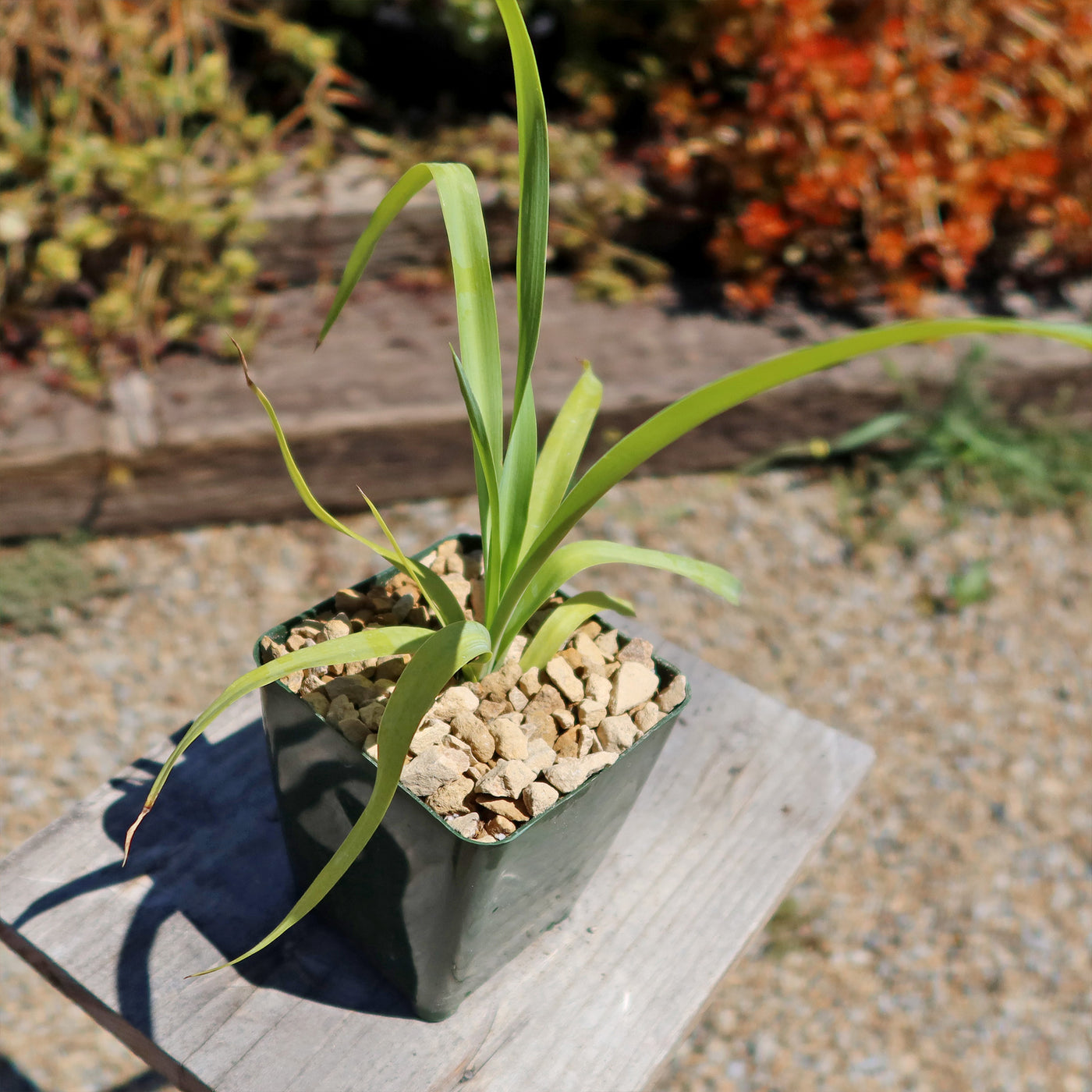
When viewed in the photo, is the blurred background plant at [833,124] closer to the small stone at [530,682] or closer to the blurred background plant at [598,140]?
the blurred background plant at [598,140]

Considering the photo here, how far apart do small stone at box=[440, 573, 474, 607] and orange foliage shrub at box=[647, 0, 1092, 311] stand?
174cm

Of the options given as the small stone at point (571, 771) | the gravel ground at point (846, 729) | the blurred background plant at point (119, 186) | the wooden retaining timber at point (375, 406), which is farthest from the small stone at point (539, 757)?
the blurred background plant at point (119, 186)

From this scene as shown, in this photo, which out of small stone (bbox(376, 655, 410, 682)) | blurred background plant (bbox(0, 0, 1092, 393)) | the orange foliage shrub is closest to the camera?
small stone (bbox(376, 655, 410, 682))

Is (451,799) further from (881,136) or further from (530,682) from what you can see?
(881,136)

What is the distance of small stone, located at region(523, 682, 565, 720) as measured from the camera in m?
0.79

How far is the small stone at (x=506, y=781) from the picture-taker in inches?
28.0

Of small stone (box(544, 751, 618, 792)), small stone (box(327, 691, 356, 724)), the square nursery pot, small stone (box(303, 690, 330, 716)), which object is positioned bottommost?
the square nursery pot

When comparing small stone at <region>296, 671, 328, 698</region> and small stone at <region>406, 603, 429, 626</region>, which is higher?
small stone at <region>296, 671, 328, 698</region>

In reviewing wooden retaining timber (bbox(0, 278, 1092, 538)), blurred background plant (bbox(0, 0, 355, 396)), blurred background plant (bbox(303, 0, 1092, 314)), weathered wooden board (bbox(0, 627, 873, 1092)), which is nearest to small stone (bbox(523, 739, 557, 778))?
weathered wooden board (bbox(0, 627, 873, 1092))

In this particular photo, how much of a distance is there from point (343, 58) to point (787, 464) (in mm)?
1551

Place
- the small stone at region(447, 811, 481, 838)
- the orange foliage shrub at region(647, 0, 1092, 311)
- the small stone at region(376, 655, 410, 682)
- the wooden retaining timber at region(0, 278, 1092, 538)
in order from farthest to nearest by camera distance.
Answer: the orange foliage shrub at region(647, 0, 1092, 311)
the wooden retaining timber at region(0, 278, 1092, 538)
the small stone at region(376, 655, 410, 682)
the small stone at region(447, 811, 481, 838)

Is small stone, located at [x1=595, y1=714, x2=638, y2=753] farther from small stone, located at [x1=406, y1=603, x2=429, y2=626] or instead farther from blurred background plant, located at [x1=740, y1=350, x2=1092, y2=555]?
blurred background plant, located at [x1=740, y1=350, x2=1092, y2=555]

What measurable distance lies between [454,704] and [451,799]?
0.09 metres

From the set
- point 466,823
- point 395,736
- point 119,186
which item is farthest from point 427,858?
point 119,186
